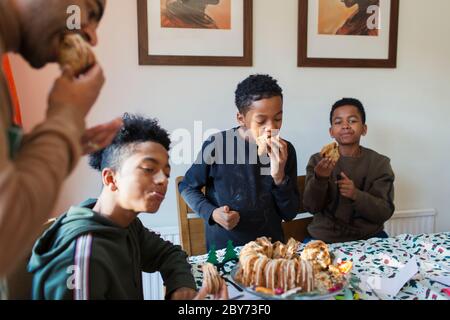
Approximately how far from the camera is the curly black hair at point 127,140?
2.17 feet

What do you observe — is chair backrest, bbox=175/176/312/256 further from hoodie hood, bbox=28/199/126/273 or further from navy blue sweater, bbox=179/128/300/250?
hoodie hood, bbox=28/199/126/273

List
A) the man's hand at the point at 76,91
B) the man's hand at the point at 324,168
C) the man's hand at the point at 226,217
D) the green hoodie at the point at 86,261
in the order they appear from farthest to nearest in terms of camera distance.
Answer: the man's hand at the point at 324,168 → the man's hand at the point at 226,217 → the green hoodie at the point at 86,261 → the man's hand at the point at 76,91

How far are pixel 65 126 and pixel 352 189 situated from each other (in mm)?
1116

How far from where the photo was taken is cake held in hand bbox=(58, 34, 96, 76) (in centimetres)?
43

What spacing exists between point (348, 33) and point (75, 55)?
4.93 ft

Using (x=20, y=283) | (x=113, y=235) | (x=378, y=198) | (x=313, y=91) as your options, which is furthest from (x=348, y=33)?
(x=20, y=283)

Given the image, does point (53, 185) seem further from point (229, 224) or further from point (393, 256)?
point (393, 256)

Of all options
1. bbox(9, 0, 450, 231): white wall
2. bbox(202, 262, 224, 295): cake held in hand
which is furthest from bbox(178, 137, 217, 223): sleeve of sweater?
bbox(202, 262, 224, 295): cake held in hand

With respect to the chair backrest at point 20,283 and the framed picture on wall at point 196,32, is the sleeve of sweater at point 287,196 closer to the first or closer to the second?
the framed picture on wall at point 196,32

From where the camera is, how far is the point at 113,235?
619 millimetres

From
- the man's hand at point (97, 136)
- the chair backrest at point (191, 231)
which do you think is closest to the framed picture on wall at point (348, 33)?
the chair backrest at point (191, 231)

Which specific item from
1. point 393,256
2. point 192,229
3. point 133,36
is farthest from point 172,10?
point 393,256

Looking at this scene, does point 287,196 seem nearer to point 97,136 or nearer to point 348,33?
point 97,136
